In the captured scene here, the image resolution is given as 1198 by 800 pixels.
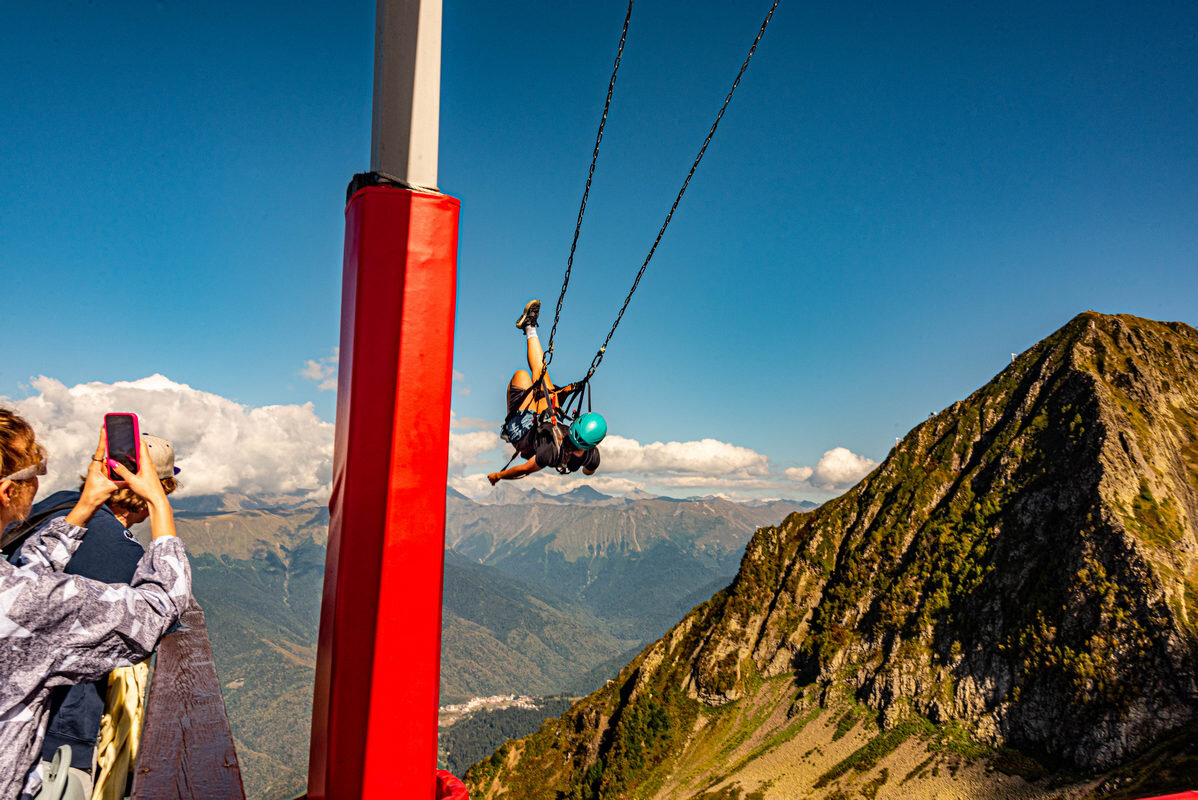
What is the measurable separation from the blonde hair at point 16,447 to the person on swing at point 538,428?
5.81 meters

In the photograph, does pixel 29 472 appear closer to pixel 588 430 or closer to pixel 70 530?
pixel 70 530

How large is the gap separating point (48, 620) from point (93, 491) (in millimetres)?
943

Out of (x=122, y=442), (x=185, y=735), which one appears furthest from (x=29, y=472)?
(x=185, y=735)

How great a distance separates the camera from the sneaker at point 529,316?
32.1ft

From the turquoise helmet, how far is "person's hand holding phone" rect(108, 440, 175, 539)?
5528mm

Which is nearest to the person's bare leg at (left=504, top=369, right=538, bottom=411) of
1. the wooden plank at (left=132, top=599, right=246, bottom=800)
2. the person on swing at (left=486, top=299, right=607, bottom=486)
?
the person on swing at (left=486, top=299, right=607, bottom=486)

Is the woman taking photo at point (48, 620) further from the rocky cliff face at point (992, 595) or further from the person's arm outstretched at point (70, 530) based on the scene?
the rocky cliff face at point (992, 595)

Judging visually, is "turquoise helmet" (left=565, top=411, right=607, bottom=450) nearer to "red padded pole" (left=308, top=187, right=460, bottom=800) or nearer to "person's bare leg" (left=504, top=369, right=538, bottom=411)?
"person's bare leg" (left=504, top=369, right=538, bottom=411)

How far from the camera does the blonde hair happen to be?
2439 millimetres

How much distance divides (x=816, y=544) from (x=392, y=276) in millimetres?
103310

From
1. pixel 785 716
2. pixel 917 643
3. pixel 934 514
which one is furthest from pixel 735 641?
pixel 934 514

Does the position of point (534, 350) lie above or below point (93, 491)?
above

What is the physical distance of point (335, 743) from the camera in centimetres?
195

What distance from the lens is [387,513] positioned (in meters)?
2.02
